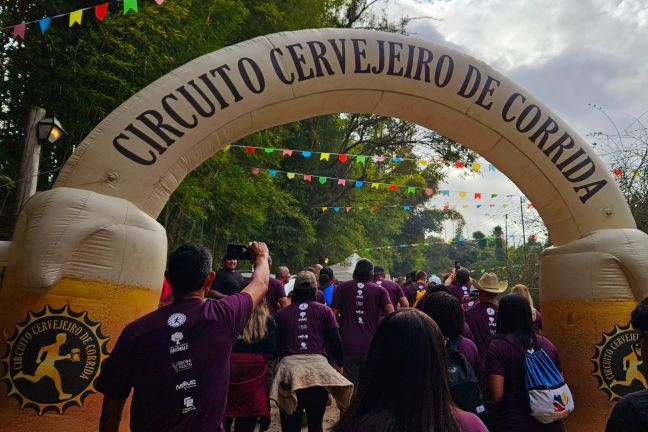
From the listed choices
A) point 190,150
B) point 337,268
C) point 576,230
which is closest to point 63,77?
point 190,150

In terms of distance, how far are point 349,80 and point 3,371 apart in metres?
3.56

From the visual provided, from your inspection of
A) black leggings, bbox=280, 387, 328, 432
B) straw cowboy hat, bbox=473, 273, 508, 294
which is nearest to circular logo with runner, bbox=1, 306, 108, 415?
black leggings, bbox=280, 387, 328, 432

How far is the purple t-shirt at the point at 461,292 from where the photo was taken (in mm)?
6300

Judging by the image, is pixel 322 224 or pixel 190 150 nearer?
pixel 190 150

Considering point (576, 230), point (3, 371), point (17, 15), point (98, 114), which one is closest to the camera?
point (3, 371)

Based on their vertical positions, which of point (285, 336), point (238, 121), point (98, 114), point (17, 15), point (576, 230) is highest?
point (17, 15)

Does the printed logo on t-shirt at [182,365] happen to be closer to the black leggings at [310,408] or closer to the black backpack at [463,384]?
the black backpack at [463,384]

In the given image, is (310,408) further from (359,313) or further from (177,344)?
(177,344)

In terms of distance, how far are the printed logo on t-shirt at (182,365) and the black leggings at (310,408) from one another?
7.91ft

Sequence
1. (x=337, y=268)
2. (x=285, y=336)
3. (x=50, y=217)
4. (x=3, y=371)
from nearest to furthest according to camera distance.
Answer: (x=3, y=371) < (x=50, y=217) < (x=285, y=336) < (x=337, y=268)

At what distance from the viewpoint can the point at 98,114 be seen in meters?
7.17

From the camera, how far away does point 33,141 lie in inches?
226

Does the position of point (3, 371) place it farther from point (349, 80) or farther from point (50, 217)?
point (349, 80)

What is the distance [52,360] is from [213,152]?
203cm
